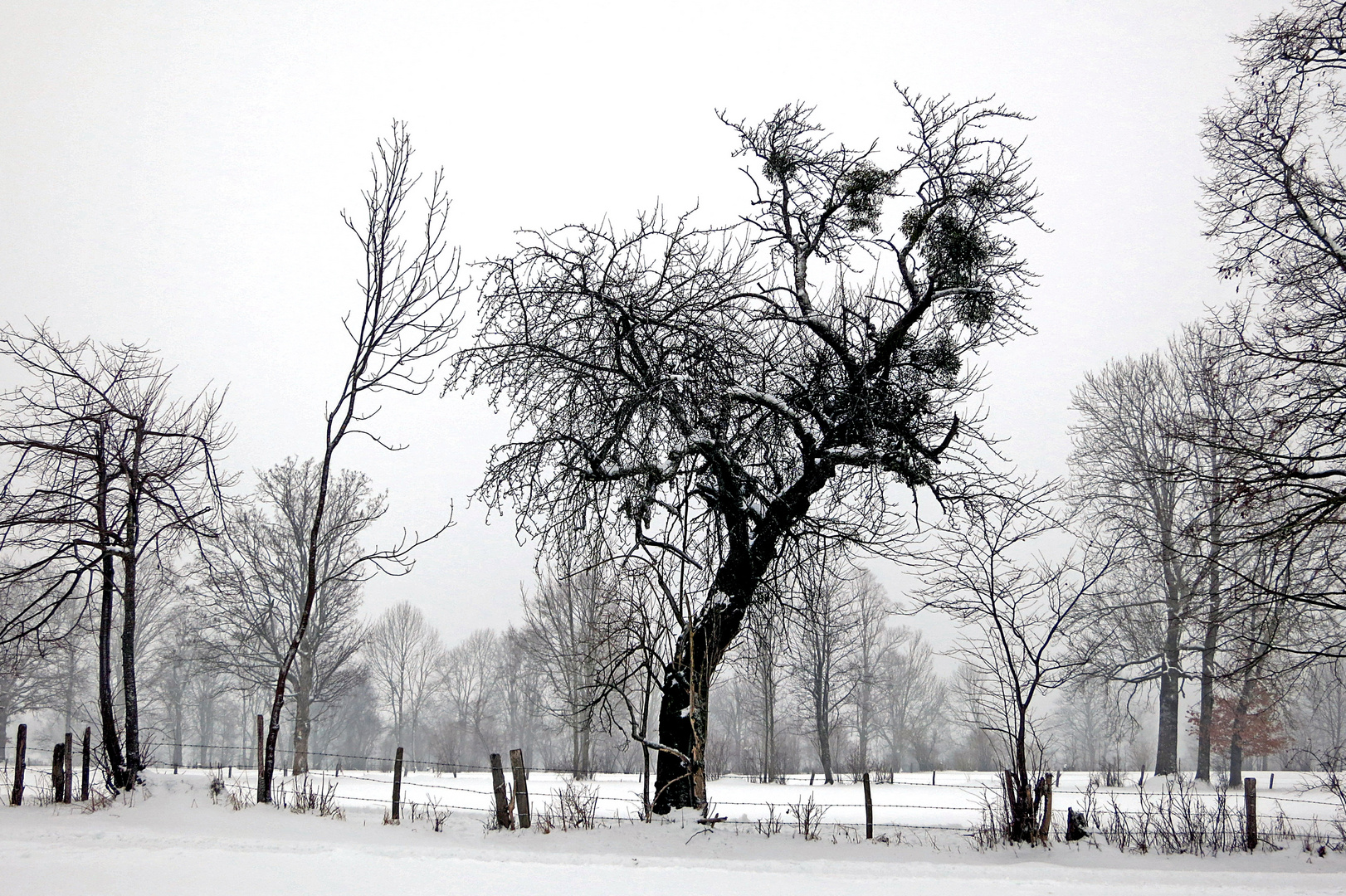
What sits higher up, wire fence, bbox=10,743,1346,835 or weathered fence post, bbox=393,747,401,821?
weathered fence post, bbox=393,747,401,821

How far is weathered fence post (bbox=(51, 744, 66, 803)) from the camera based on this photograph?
36.4ft

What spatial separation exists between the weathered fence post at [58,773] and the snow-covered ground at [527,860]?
0.63m

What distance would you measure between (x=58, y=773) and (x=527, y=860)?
8.32 metres

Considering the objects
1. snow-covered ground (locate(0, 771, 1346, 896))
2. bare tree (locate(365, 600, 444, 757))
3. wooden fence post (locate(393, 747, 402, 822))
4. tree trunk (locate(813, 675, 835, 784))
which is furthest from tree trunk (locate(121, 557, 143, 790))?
bare tree (locate(365, 600, 444, 757))

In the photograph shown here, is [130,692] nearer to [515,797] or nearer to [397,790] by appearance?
[397,790]

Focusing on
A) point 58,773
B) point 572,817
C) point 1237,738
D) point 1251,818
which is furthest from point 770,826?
point 1237,738

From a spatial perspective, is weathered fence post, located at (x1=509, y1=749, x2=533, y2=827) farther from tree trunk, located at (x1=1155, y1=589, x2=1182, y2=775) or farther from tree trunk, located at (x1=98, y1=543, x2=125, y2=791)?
tree trunk, located at (x1=1155, y1=589, x2=1182, y2=775)

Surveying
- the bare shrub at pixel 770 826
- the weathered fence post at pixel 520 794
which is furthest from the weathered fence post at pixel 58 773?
the bare shrub at pixel 770 826

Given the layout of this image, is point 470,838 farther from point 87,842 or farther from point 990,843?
point 990,843

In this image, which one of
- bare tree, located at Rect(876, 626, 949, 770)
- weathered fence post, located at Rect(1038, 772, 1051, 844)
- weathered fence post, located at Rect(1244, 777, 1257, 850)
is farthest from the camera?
bare tree, located at Rect(876, 626, 949, 770)

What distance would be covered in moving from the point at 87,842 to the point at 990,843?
31.9 ft

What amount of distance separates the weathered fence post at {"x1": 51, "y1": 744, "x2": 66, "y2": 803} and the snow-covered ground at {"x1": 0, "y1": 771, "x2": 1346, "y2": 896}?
63 cm

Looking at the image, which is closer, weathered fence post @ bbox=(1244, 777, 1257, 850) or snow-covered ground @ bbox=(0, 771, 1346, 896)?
snow-covered ground @ bbox=(0, 771, 1346, 896)

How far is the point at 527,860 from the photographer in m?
7.75
